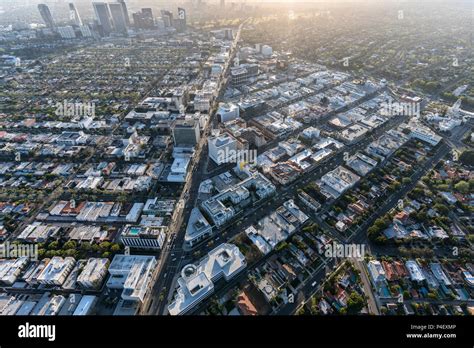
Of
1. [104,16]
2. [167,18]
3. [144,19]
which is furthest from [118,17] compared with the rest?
[167,18]

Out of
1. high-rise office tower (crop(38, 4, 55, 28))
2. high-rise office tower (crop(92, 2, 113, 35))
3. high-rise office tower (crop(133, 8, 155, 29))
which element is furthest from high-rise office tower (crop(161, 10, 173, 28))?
high-rise office tower (crop(38, 4, 55, 28))

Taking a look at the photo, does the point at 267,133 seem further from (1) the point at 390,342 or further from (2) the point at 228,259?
(1) the point at 390,342

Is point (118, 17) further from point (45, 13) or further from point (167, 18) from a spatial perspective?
point (45, 13)

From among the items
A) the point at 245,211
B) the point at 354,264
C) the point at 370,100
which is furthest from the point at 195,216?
the point at 370,100

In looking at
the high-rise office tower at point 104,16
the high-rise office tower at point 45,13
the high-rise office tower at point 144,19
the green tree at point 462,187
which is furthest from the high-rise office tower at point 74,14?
the green tree at point 462,187

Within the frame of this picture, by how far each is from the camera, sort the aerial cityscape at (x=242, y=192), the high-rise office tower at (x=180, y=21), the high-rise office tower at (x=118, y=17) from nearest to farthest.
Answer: the aerial cityscape at (x=242, y=192)
the high-rise office tower at (x=118, y=17)
the high-rise office tower at (x=180, y=21)

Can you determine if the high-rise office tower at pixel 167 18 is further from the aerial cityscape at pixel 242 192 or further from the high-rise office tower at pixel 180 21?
the aerial cityscape at pixel 242 192
